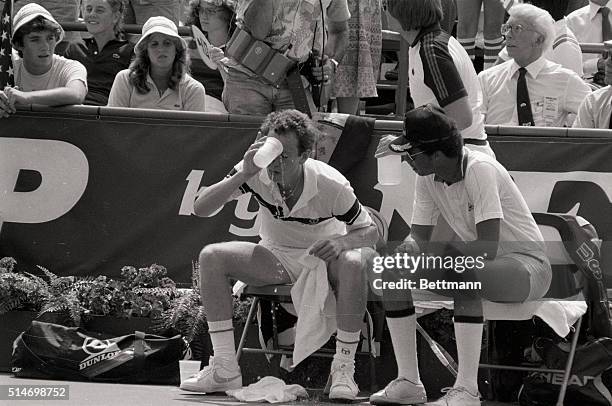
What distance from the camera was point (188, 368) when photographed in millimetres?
6539

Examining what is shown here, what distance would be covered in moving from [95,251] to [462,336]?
2.76 meters

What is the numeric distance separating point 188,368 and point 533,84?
3.08m

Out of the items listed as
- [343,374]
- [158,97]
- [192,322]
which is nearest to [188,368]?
[192,322]

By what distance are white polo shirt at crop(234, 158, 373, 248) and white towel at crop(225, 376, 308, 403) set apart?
2.55ft

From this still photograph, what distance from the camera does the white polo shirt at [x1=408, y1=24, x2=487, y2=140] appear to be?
6.33 metres

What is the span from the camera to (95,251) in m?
7.58

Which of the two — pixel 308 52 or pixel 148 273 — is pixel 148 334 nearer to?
pixel 148 273

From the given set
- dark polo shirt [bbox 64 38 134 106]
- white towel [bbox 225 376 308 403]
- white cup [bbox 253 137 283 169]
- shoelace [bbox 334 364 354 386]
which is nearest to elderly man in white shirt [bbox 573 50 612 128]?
white cup [bbox 253 137 283 169]

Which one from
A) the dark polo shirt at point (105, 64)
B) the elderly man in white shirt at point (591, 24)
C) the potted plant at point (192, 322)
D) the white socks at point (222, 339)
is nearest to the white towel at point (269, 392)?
the white socks at point (222, 339)

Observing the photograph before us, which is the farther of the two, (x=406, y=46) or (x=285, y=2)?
(x=406, y=46)

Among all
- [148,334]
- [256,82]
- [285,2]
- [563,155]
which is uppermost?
[285,2]

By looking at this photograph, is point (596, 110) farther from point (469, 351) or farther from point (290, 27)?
point (469, 351)

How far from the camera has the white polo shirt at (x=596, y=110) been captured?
25.6 ft

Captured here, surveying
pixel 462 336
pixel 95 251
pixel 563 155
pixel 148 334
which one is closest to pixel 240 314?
pixel 148 334
